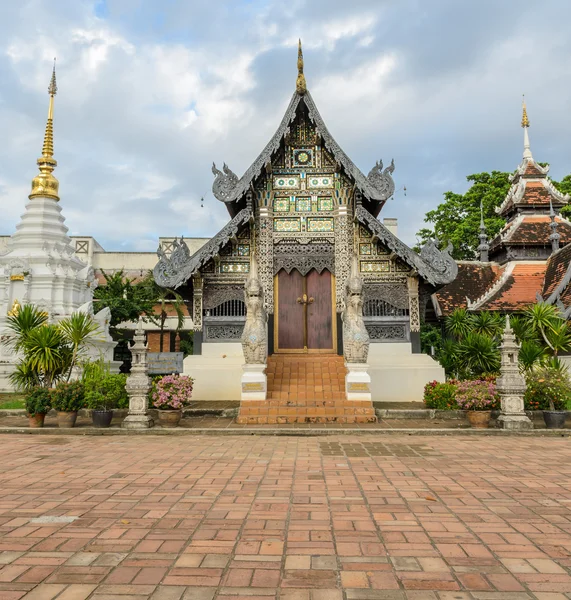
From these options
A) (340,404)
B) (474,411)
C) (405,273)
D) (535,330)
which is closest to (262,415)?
(340,404)

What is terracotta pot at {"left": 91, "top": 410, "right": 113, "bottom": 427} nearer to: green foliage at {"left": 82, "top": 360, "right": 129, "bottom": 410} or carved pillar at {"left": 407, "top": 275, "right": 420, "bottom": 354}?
green foliage at {"left": 82, "top": 360, "right": 129, "bottom": 410}

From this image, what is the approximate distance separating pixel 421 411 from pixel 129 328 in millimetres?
17458

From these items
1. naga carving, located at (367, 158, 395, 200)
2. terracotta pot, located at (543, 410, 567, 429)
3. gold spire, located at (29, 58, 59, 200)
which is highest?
gold spire, located at (29, 58, 59, 200)

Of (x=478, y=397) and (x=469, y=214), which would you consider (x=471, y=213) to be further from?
(x=478, y=397)

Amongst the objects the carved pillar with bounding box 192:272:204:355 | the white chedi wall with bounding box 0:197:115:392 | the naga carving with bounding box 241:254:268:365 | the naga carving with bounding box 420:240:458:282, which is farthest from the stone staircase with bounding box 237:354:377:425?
the white chedi wall with bounding box 0:197:115:392

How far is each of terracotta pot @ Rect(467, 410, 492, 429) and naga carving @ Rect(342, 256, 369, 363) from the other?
224cm

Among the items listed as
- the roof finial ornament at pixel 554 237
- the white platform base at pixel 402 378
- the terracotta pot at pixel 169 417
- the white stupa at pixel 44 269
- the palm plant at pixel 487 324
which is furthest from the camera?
the roof finial ornament at pixel 554 237

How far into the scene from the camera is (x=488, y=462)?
5.82 meters

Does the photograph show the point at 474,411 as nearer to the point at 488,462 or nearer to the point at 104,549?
the point at 488,462

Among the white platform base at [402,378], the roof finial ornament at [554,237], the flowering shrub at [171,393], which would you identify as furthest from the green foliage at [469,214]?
the flowering shrub at [171,393]

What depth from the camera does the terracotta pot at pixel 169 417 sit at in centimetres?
890

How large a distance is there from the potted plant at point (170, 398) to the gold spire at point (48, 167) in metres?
10.5

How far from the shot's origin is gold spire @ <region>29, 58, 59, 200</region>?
53.0 ft

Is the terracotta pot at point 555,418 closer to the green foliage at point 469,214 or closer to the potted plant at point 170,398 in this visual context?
the potted plant at point 170,398
